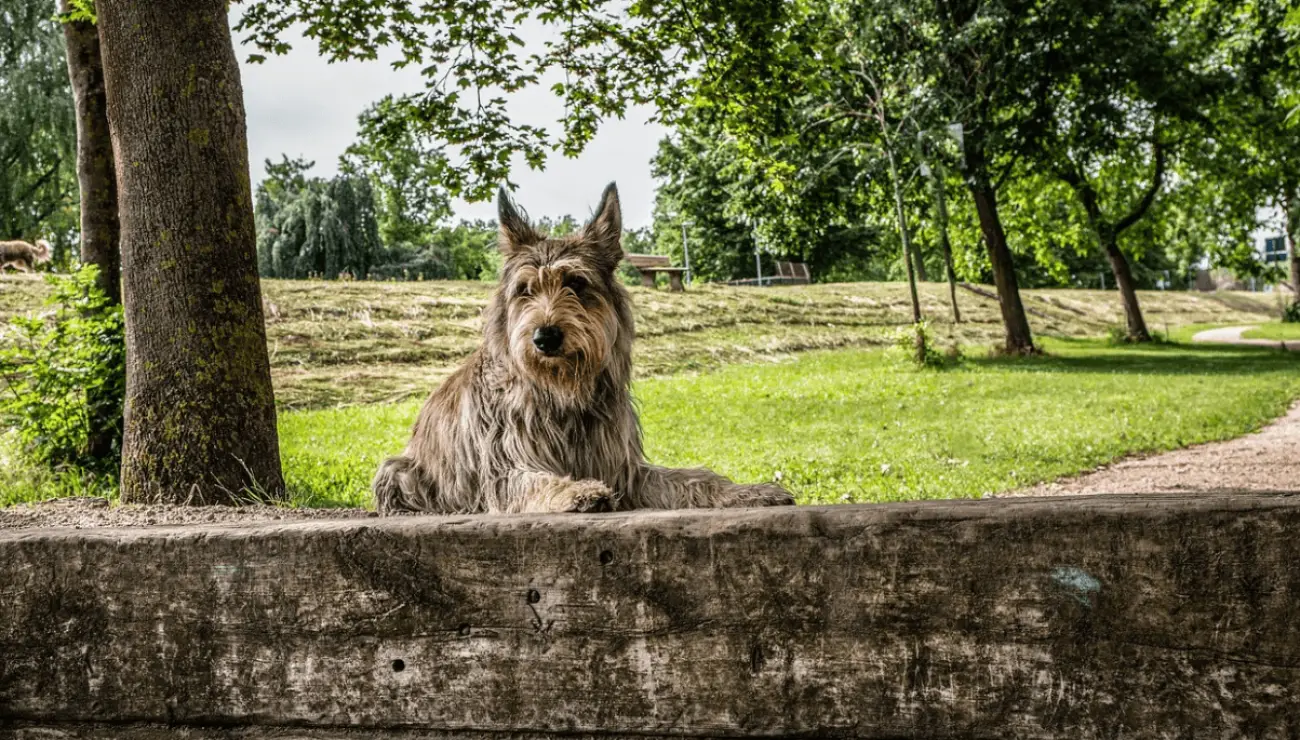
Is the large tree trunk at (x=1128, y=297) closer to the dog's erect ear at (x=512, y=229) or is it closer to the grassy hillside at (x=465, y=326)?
the grassy hillside at (x=465, y=326)

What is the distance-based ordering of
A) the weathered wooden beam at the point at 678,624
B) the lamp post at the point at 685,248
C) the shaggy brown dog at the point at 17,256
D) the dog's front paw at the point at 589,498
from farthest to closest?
the lamp post at the point at 685,248 → the shaggy brown dog at the point at 17,256 → the dog's front paw at the point at 589,498 → the weathered wooden beam at the point at 678,624

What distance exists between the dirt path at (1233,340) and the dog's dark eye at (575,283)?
33657 millimetres

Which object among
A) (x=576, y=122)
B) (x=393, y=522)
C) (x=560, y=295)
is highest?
(x=576, y=122)

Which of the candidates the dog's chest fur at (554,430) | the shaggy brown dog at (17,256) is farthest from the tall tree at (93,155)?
the shaggy brown dog at (17,256)

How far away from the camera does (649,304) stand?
93.4ft

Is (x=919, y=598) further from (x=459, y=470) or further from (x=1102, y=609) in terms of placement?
(x=459, y=470)

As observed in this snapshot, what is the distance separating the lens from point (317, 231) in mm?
32812

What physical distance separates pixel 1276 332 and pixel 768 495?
148ft

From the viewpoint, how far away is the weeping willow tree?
32656 mm

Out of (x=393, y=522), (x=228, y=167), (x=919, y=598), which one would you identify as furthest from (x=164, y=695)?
(x=228, y=167)

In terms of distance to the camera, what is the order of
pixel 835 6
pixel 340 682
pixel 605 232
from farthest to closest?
pixel 835 6, pixel 605 232, pixel 340 682

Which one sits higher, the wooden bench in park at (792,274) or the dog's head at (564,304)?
the wooden bench in park at (792,274)

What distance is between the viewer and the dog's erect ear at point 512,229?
15.7 feet

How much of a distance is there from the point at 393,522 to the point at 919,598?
1372 mm
